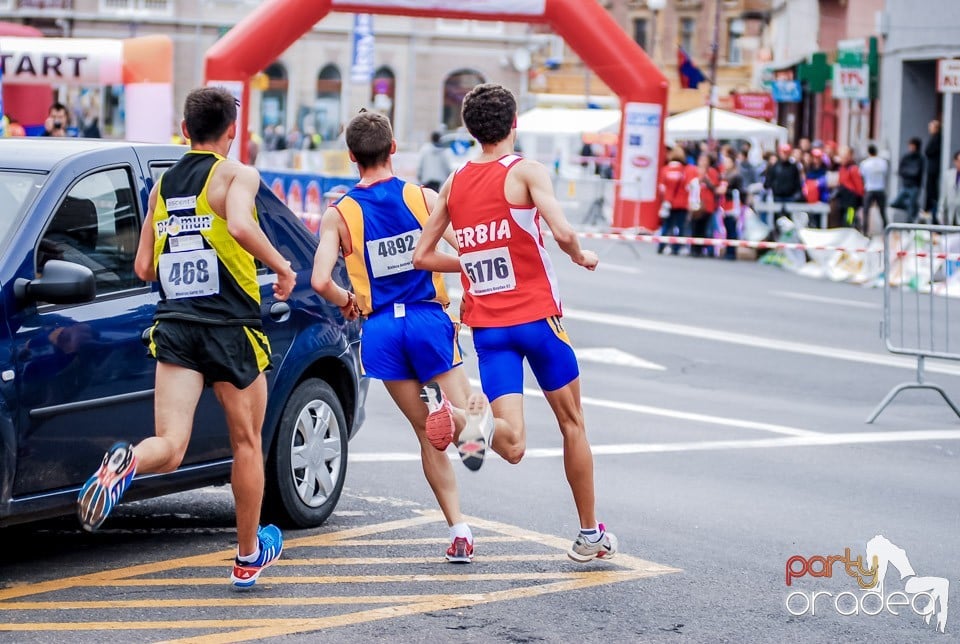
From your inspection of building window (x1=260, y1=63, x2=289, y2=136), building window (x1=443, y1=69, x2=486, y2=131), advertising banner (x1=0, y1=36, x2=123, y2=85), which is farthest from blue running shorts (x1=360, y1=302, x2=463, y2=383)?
building window (x1=443, y1=69, x2=486, y2=131)

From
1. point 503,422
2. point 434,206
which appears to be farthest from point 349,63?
point 503,422

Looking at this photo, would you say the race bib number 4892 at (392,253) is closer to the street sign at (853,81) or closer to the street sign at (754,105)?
the street sign at (853,81)

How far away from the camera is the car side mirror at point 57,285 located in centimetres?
581

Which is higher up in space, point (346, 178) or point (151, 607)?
point (346, 178)

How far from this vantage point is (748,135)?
39.0 meters

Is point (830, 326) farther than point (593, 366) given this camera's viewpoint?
Yes

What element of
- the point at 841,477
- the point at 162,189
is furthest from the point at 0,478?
the point at 841,477

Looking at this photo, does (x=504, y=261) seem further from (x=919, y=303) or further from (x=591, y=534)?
(x=919, y=303)

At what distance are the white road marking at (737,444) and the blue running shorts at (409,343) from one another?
2726 mm

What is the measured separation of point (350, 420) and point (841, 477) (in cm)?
300

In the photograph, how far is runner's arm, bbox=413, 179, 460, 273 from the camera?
251 inches

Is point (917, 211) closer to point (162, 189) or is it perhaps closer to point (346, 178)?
point (346, 178)

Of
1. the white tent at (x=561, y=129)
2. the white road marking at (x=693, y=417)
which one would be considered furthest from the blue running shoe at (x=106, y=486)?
the white tent at (x=561, y=129)

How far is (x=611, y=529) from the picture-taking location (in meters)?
7.53
